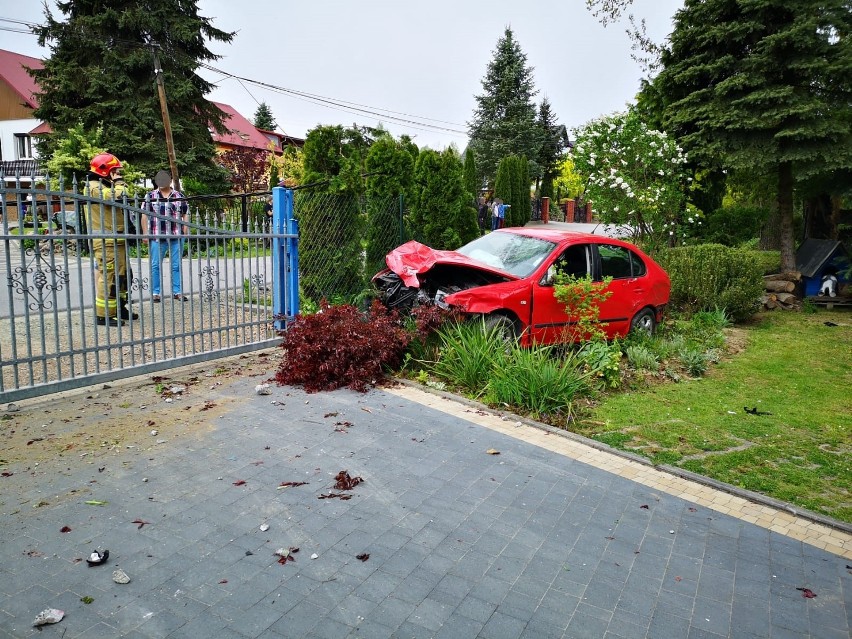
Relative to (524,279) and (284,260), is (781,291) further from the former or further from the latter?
(284,260)

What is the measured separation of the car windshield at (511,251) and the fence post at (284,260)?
234 centimetres

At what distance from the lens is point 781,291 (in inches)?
538

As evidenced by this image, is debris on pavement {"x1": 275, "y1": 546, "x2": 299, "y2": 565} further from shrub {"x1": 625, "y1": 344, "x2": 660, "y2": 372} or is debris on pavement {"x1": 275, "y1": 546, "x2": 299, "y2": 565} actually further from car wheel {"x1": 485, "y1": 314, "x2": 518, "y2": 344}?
shrub {"x1": 625, "y1": 344, "x2": 660, "y2": 372}

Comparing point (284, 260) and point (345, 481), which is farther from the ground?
point (284, 260)

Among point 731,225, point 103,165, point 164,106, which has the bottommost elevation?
point 731,225

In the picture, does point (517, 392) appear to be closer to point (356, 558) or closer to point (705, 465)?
point (705, 465)

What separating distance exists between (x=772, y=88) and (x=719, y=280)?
4.92m

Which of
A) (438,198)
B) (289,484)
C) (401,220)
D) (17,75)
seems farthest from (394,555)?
(17,75)

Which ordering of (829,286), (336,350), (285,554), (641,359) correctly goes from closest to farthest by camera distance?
(285,554) → (336,350) → (641,359) → (829,286)

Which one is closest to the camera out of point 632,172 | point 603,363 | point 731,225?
point 603,363

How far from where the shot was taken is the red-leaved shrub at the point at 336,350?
6.51m

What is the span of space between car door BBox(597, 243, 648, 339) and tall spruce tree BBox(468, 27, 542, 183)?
131ft

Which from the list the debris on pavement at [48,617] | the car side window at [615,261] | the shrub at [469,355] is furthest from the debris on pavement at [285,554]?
the car side window at [615,261]

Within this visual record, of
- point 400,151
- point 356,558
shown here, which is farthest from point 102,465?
point 400,151
